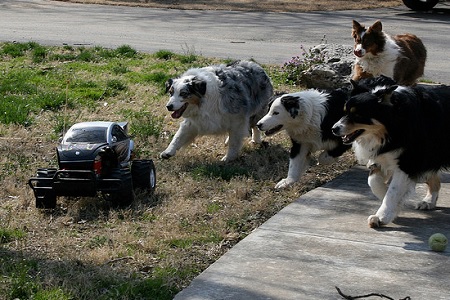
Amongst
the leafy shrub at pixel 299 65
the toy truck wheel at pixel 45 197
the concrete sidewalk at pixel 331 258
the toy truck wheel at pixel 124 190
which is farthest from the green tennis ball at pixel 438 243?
the leafy shrub at pixel 299 65

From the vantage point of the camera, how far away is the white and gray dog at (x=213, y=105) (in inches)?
358

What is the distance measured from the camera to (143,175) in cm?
766

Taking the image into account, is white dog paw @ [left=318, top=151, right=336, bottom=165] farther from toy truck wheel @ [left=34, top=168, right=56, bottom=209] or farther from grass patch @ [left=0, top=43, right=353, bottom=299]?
toy truck wheel @ [left=34, top=168, right=56, bottom=209]

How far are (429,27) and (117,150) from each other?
563 inches

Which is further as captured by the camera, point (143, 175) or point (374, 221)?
point (143, 175)

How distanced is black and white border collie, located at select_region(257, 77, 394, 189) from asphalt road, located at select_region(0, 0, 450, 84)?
16.5ft

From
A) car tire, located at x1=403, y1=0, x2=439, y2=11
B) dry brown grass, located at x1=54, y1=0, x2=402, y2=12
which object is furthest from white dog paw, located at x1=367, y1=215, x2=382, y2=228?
car tire, located at x1=403, y1=0, x2=439, y2=11

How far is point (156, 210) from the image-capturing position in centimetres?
730

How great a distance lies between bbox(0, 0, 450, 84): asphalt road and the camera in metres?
16.2

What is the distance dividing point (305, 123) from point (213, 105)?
4.05 ft

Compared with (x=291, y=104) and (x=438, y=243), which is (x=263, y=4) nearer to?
(x=291, y=104)

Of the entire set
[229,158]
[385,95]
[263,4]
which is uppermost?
[385,95]

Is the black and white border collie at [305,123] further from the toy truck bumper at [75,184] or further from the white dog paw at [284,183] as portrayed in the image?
the toy truck bumper at [75,184]

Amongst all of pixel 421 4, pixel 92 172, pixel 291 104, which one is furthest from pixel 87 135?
pixel 421 4
